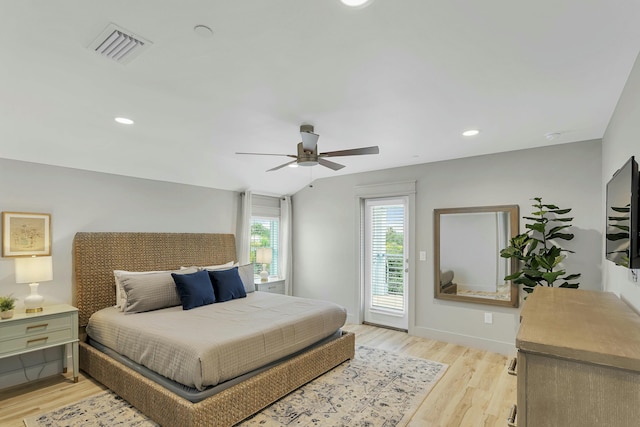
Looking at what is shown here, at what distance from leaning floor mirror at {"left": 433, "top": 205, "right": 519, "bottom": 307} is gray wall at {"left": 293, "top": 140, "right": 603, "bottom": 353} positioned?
112 millimetres

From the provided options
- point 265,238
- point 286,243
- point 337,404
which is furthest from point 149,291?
point 286,243

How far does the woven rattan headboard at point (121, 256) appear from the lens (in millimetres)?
3580

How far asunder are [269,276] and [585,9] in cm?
545

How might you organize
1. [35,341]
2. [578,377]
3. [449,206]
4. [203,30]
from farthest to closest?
[449,206]
[35,341]
[203,30]
[578,377]

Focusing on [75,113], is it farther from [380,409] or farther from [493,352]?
[493,352]

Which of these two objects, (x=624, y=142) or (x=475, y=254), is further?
(x=475, y=254)

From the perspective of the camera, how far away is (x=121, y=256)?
393 cm

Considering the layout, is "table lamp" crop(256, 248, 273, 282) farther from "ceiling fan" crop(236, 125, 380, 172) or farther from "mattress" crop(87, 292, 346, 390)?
"ceiling fan" crop(236, 125, 380, 172)

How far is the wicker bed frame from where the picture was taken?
7.70 feet

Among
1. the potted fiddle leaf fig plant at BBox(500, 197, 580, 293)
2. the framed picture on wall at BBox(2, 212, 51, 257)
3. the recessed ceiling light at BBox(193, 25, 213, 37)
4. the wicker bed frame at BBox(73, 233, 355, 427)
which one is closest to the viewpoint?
the recessed ceiling light at BBox(193, 25, 213, 37)

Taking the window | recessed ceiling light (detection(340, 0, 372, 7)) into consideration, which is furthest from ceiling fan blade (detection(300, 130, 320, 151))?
the window

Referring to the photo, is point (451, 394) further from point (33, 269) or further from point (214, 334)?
point (33, 269)

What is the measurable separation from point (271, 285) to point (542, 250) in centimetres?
392

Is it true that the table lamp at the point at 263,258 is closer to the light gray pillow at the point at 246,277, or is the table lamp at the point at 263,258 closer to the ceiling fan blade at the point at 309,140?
the light gray pillow at the point at 246,277
